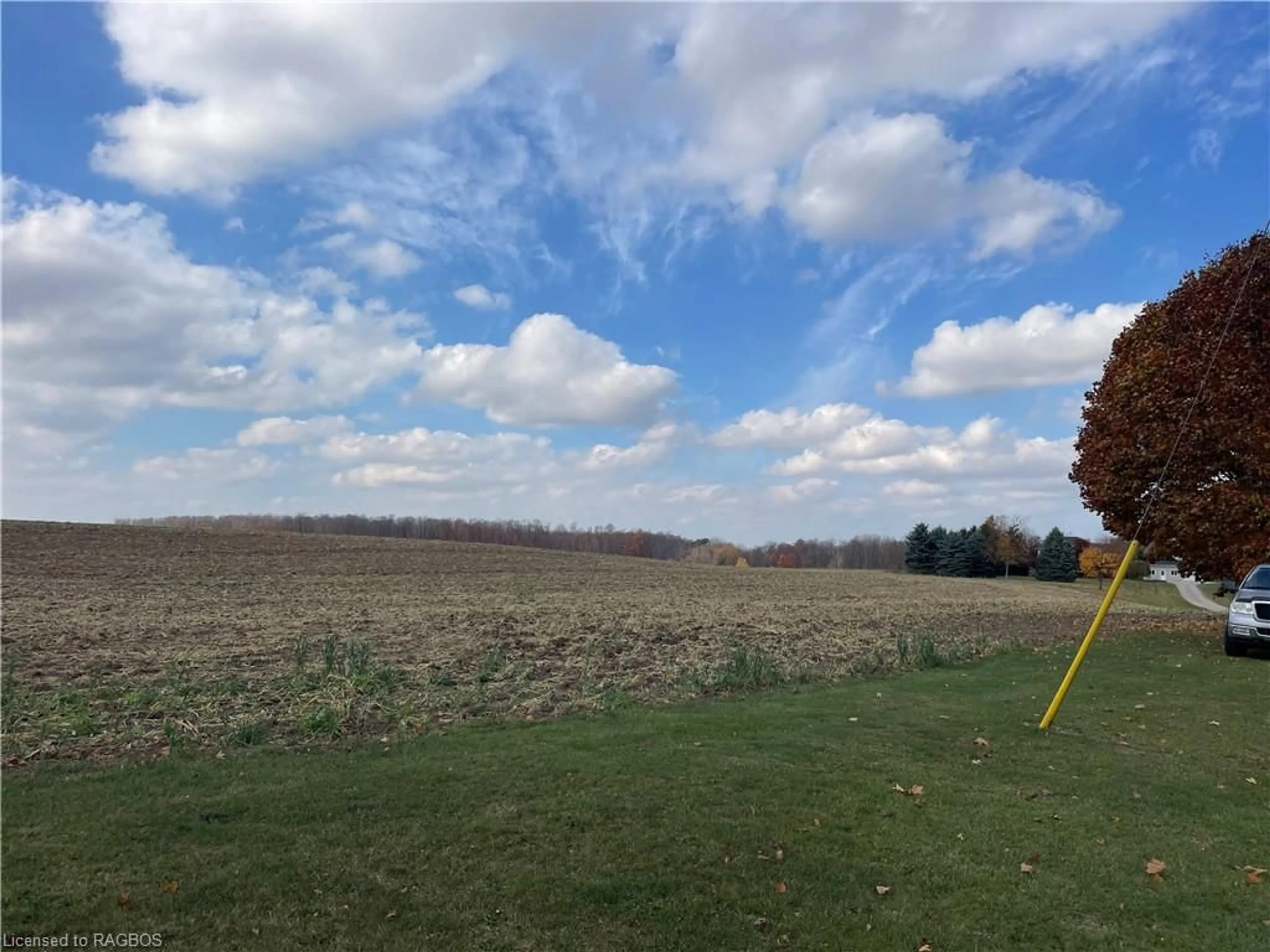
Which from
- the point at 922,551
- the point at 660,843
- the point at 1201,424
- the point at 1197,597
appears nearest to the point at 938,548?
the point at 922,551

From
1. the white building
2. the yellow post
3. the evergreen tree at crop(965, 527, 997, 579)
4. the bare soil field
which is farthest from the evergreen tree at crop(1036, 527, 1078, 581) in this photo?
the yellow post

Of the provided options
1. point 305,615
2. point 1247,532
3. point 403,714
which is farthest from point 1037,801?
point 305,615

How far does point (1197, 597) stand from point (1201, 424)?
5075 centimetres

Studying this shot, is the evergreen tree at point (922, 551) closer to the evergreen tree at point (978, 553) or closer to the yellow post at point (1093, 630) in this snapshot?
the evergreen tree at point (978, 553)

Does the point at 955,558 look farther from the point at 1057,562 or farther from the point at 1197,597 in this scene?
the point at 1197,597

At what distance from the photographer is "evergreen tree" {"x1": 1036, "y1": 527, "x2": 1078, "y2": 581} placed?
284ft

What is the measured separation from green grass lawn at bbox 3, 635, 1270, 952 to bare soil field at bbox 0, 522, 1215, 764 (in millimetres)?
1626

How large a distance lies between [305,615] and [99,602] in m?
6.46

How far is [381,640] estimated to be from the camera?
17.4 m

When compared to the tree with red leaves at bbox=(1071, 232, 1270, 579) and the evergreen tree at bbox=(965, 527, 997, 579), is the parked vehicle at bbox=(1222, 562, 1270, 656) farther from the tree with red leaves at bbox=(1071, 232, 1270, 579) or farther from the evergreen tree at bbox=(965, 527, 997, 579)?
the evergreen tree at bbox=(965, 527, 997, 579)

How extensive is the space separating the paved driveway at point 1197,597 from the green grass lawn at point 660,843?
103 ft

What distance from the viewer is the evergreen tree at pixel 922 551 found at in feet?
281

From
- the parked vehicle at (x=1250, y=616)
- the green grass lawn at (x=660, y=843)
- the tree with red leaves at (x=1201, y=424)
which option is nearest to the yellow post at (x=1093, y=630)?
the green grass lawn at (x=660, y=843)

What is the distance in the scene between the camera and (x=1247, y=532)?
1811cm
